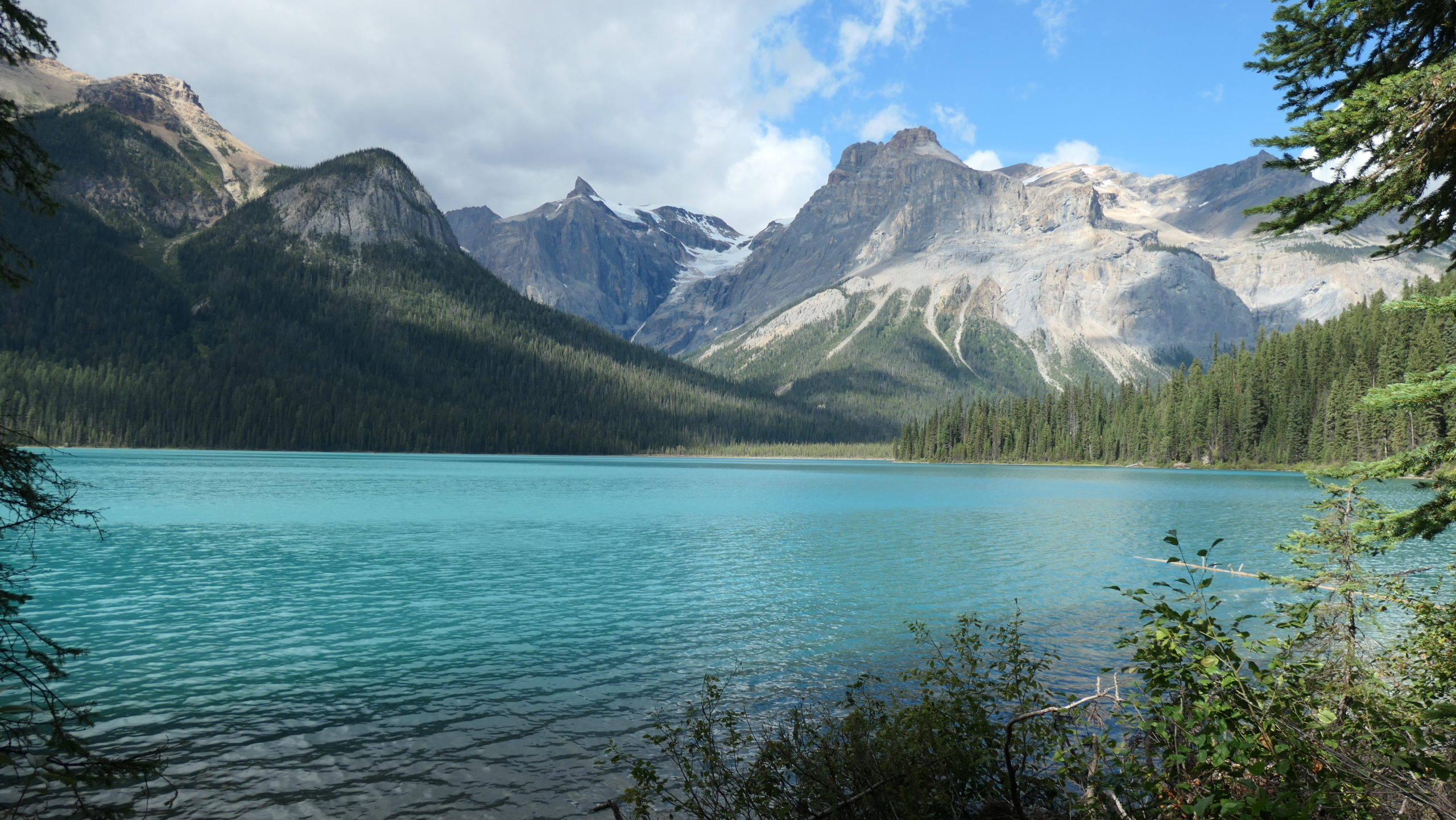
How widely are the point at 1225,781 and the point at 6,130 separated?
14.8m

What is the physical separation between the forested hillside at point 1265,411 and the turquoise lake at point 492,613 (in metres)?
65.4

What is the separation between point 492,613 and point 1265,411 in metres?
165

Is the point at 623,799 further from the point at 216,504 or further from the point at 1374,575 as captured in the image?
the point at 216,504

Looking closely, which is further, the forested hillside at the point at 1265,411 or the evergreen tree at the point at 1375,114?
the forested hillside at the point at 1265,411

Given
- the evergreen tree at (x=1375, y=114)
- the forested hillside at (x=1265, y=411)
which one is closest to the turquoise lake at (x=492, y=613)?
the evergreen tree at (x=1375, y=114)

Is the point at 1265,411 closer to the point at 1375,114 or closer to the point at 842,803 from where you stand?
the point at 1375,114

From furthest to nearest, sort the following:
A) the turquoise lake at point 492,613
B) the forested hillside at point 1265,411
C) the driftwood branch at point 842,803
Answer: the forested hillside at point 1265,411 < the turquoise lake at point 492,613 < the driftwood branch at point 842,803

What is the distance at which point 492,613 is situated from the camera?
85.9 ft

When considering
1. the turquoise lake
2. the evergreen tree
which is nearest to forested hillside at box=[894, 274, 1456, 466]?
the turquoise lake

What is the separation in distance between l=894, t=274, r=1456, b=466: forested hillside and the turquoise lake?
6544 cm

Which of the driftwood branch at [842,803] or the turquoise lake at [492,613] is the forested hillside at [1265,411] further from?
the driftwood branch at [842,803]

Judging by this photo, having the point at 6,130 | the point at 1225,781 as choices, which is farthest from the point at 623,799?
the point at 6,130

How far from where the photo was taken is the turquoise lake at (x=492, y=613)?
13.7 m

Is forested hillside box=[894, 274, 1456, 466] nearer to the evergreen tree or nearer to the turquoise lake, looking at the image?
the turquoise lake
